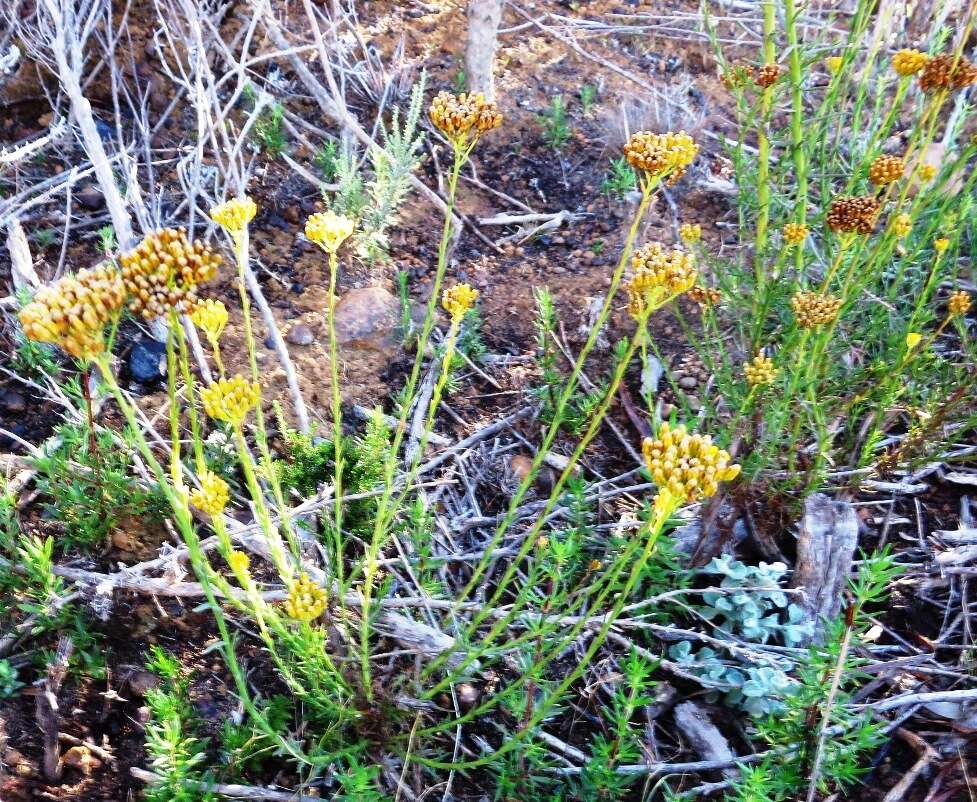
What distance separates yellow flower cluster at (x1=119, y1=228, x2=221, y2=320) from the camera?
166cm

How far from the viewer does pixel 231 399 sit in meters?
1.81

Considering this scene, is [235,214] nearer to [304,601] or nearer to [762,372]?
[304,601]

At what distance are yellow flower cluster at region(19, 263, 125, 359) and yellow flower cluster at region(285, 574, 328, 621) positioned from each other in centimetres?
70

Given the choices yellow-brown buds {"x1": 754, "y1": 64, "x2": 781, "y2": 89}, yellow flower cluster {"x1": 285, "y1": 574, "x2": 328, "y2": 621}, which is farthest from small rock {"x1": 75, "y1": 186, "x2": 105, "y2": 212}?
yellow-brown buds {"x1": 754, "y1": 64, "x2": 781, "y2": 89}

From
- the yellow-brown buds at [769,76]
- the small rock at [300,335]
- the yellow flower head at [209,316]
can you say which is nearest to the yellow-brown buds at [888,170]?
the yellow-brown buds at [769,76]

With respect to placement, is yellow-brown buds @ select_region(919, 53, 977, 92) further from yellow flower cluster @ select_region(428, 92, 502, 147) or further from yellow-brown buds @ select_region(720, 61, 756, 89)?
yellow flower cluster @ select_region(428, 92, 502, 147)

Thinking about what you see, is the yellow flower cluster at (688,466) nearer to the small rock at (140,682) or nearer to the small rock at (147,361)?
the small rock at (140,682)

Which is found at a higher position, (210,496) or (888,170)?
(888,170)

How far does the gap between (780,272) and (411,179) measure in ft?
6.46

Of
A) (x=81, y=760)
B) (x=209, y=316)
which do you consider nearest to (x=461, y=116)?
(x=209, y=316)

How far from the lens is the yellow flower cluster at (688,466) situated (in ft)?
5.46

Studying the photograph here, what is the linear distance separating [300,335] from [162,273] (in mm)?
2008

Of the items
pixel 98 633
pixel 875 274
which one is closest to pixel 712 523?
pixel 875 274

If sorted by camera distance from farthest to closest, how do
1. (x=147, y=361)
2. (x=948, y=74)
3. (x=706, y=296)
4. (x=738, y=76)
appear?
(x=147, y=361), (x=706, y=296), (x=738, y=76), (x=948, y=74)
